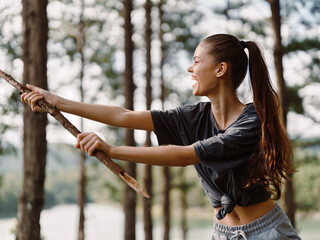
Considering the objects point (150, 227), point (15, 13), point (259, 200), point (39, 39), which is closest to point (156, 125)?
point (259, 200)

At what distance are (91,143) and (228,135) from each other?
726 mm

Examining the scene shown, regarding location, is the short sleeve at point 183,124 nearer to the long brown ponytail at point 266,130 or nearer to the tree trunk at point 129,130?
the long brown ponytail at point 266,130

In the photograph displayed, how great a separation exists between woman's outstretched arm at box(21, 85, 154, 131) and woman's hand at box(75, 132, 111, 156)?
1.54 feet

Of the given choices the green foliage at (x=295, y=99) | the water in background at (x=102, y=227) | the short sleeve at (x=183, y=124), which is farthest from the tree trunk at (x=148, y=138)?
the water in background at (x=102, y=227)

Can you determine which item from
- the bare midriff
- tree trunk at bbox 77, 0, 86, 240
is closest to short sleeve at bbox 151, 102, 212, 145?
the bare midriff

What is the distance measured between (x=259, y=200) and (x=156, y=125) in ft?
2.44

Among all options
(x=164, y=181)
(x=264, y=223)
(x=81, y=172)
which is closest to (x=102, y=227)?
(x=164, y=181)

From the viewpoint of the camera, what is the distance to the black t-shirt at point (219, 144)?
→ 2.13 meters

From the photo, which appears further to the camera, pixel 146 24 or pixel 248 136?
pixel 146 24

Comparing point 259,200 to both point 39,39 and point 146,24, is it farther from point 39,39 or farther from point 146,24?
point 146,24

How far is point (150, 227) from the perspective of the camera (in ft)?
33.1

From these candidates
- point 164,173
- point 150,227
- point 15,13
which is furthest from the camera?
point 164,173

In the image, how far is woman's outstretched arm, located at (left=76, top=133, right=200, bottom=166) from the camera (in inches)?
76.2

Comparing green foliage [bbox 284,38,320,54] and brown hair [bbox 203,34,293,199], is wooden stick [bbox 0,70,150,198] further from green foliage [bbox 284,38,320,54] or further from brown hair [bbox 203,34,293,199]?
green foliage [bbox 284,38,320,54]
